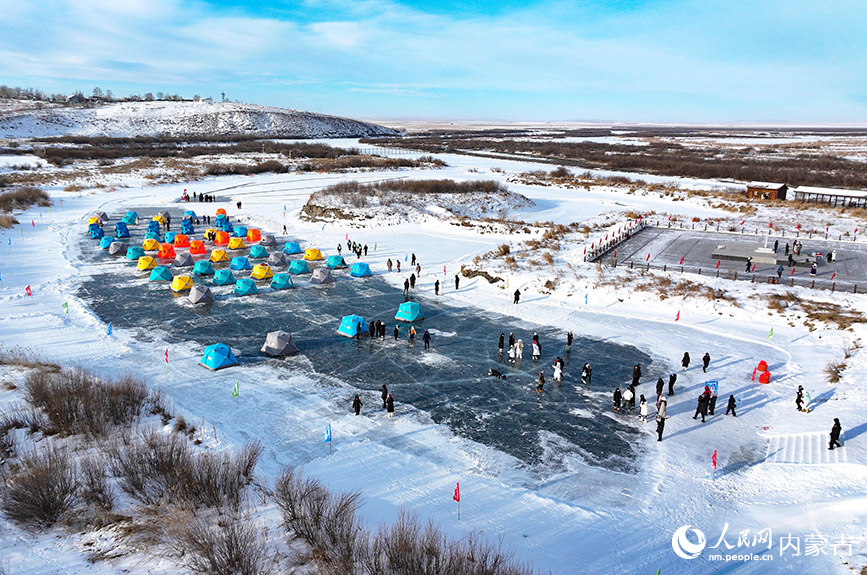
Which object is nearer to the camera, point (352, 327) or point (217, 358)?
point (217, 358)

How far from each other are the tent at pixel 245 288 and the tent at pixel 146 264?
767 centimetres

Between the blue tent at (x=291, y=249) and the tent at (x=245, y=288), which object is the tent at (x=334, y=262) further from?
the tent at (x=245, y=288)

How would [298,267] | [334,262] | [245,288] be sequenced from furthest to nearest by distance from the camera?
1. [334,262]
2. [298,267]
3. [245,288]

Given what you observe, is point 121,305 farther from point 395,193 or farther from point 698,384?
point 395,193

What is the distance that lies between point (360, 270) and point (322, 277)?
2.65 metres

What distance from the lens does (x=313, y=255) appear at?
123 ft

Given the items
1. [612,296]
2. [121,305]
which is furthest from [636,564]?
[121,305]

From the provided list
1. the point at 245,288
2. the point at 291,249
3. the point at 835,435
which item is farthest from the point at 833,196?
the point at 245,288

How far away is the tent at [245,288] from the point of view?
2995cm

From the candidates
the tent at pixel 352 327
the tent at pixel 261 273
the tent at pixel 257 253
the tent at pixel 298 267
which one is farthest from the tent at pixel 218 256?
the tent at pixel 352 327

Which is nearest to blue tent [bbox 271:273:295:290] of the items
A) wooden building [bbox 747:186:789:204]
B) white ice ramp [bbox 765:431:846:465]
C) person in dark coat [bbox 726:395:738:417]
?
person in dark coat [bbox 726:395:738:417]

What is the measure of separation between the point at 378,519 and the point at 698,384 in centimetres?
1402

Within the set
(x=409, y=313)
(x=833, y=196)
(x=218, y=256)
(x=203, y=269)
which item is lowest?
(x=409, y=313)

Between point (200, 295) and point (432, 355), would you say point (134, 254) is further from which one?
point (432, 355)
